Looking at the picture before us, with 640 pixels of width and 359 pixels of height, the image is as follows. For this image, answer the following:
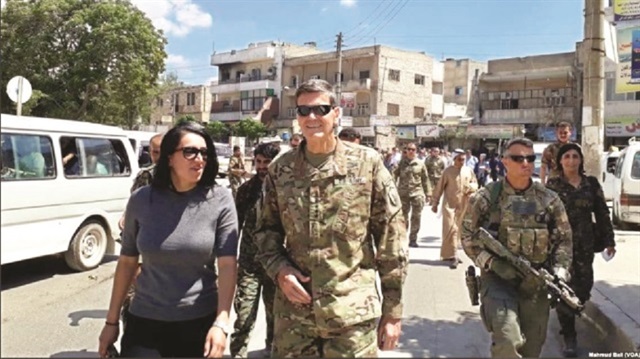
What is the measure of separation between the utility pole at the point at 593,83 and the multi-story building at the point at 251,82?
129 feet

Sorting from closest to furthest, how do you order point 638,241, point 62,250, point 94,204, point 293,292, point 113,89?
point 293,292 → point 62,250 → point 94,204 → point 638,241 → point 113,89

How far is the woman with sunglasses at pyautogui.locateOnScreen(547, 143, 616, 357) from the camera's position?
4160 mm

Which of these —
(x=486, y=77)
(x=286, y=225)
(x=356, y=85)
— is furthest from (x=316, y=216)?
(x=356, y=85)

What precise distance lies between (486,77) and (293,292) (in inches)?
1421

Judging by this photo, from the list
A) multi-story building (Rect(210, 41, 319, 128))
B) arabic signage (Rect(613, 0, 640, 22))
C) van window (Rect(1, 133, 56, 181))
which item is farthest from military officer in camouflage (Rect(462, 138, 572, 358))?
multi-story building (Rect(210, 41, 319, 128))

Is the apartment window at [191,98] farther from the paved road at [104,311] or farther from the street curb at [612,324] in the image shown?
the street curb at [612,324]

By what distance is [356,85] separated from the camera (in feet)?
134

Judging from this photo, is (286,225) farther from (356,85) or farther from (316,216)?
(356,85)

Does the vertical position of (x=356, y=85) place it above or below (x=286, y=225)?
above

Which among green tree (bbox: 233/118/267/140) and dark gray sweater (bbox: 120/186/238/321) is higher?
green tree (bbox: 233/118/267/140)

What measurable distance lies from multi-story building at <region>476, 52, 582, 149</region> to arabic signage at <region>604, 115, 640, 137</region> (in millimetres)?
3372

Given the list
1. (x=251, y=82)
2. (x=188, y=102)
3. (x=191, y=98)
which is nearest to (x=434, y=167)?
(x=251, y=82)

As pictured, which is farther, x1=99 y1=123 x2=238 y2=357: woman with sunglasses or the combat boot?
the combat boot

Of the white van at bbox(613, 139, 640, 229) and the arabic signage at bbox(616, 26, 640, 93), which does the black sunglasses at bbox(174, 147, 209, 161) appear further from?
the white van at bbox(613, 139, 640, 229)
